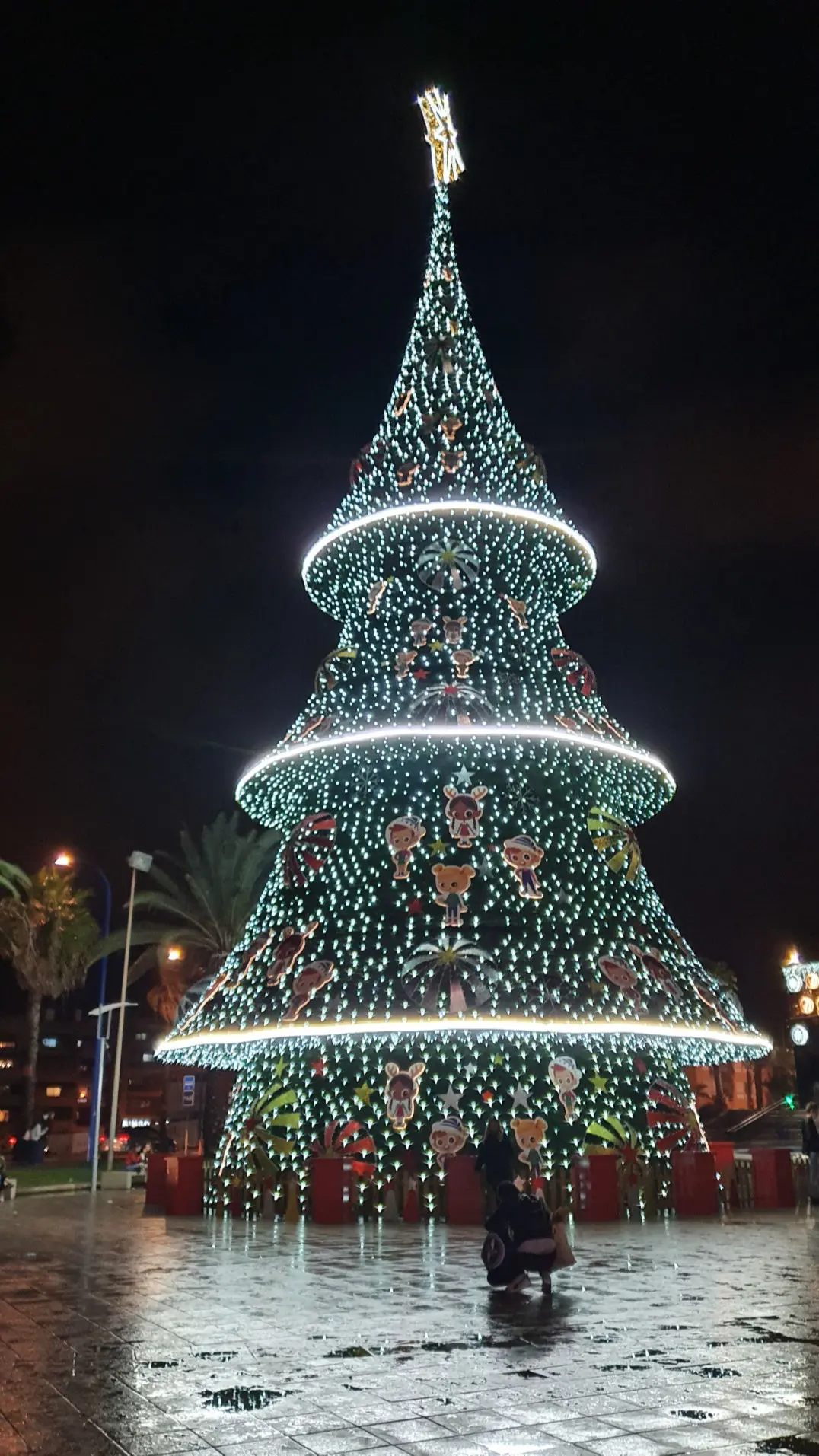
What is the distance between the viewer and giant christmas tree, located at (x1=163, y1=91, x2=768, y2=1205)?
Answer: 17.9 meters

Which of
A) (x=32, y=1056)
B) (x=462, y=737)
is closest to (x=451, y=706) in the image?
(x=462, y=737)

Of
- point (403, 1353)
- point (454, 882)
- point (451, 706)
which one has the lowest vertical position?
point (403, 1353)

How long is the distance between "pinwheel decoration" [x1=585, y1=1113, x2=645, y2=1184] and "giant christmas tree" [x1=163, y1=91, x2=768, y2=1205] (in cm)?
5

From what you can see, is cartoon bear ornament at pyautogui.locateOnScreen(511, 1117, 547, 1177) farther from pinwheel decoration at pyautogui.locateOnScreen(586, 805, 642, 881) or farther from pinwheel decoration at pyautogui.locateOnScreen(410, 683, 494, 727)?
pinwheel decoration at pyautogui.locateOnScreen(410, 683, 494, 727)

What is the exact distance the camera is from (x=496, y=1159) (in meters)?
15.1

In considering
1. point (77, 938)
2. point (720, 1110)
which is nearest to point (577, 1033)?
point (77, 938)

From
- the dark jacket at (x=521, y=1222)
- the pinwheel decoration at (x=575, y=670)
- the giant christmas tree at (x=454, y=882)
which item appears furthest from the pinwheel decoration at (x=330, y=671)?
the dark jacket at (x=521, y=1222)

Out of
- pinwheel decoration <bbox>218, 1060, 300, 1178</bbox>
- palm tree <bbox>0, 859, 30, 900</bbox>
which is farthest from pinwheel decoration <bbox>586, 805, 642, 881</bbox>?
palm tree <bbox>0, 859, 30, 900</bbox>

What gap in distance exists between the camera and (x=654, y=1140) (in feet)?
61.1

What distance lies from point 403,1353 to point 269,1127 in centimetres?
1180

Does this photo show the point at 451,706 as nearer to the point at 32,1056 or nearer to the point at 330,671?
the point at 330,671

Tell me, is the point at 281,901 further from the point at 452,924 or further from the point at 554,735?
the point at 554,735

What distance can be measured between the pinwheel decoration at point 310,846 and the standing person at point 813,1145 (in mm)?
9073

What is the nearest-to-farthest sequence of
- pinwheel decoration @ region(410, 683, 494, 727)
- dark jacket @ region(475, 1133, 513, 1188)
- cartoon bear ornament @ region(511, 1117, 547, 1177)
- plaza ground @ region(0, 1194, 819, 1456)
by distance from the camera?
plaza ground @ region(0, 1194, 819, 1456) → dark jacket @ region(475, 1133, 513, 1188) → cartoon bear ornament @ region(511, 1117, 547, 1177) → pinwheel decoration @ region(410, 683, 494, 727)
